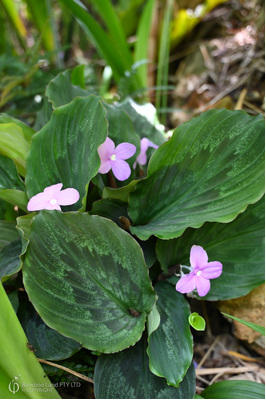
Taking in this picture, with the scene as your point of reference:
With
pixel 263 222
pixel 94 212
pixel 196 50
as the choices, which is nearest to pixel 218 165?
pixel 263 222

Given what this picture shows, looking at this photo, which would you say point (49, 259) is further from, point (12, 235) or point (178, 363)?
point (178, 363)

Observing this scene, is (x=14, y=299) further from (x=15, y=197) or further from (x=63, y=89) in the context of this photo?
(x=63, y=89)

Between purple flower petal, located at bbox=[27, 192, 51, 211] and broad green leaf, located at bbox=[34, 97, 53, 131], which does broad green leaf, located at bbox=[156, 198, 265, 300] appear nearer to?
purple flower petal, located at bbox=[27, 192, 51, 211]

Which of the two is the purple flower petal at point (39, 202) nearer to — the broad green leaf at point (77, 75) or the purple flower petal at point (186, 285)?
the purple flower petal at point (186, 285)

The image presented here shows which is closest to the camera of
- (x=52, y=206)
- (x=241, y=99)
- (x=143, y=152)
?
(x=52, y=206)

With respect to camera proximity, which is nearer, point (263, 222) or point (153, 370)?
point (153, 370)

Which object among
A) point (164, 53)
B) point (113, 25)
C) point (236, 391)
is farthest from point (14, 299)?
point (164, 53)
